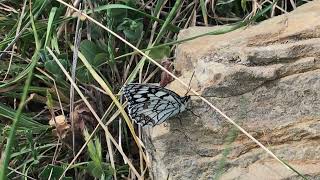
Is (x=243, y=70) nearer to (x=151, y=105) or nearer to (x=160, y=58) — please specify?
(x=151, y=105)

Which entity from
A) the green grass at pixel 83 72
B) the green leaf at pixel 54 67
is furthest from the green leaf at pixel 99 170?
the green leaf at pixel 54 67

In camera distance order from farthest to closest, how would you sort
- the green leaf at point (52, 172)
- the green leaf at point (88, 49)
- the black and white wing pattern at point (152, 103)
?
the green leaf at point (88, 49) < the green leaf at point (52, 172) < the black and white wing pattern at point (152, 103)

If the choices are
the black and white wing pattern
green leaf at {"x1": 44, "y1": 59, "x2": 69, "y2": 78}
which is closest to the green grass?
green leaf at {"x1": 44, "y1": 59, "x2": 69, "y2": 78}

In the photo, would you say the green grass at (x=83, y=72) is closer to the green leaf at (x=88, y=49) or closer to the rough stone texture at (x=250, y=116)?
the green leaf at (x=88, y=49)

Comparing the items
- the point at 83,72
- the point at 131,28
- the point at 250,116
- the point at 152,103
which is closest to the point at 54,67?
the point at 83,72

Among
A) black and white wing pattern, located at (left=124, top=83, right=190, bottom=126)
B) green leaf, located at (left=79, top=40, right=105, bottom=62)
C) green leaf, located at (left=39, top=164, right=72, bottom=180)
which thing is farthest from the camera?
green leaf, located at (left=79, top=40, right=105, bottom=62)

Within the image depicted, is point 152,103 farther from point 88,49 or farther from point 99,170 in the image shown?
point 88,49

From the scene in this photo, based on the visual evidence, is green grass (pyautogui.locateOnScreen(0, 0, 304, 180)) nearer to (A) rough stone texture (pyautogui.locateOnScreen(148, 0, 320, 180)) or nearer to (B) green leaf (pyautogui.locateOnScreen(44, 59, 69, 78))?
(B) green leaf (pyautogui.locateOnScreen(44, 59, 69, 78))
